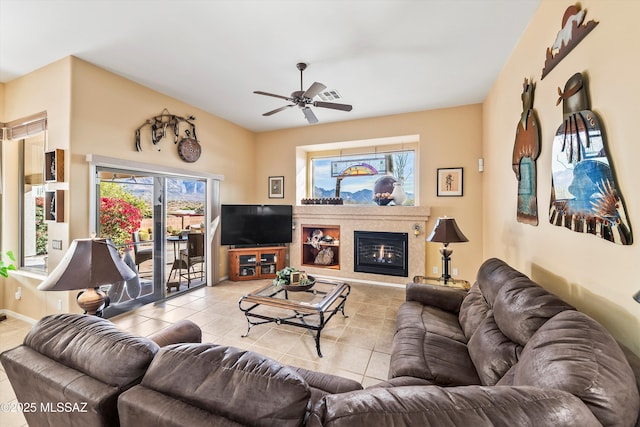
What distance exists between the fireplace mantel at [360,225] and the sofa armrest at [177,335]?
3.49 m

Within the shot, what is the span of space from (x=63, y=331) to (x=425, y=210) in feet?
14.4

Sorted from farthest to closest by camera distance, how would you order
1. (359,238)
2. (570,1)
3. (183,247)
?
(359,238)
(183,247)
(570,1)

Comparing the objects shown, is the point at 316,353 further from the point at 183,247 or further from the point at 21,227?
the point at 21,227

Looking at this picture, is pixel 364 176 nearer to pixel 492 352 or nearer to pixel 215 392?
pixel 492 352

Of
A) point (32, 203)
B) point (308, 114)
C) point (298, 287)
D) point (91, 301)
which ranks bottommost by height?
point (298, 287)

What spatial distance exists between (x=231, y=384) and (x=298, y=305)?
1802mm

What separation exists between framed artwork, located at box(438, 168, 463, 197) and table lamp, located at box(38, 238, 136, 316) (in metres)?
4.29

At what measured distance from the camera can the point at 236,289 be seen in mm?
4441

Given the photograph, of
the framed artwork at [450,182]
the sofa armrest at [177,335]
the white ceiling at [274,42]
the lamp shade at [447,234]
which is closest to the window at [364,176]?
the framed artwork at [450,182]

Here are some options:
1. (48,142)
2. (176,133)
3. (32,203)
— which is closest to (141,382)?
(48,142)

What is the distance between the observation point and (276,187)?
5.57m

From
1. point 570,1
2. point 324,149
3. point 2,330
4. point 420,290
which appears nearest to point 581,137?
point 570,1

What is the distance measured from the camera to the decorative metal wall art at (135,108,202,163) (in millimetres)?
3595

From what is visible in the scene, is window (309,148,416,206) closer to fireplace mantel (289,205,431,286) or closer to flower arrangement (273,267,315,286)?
fireplace mantel (289,205,431,286)
